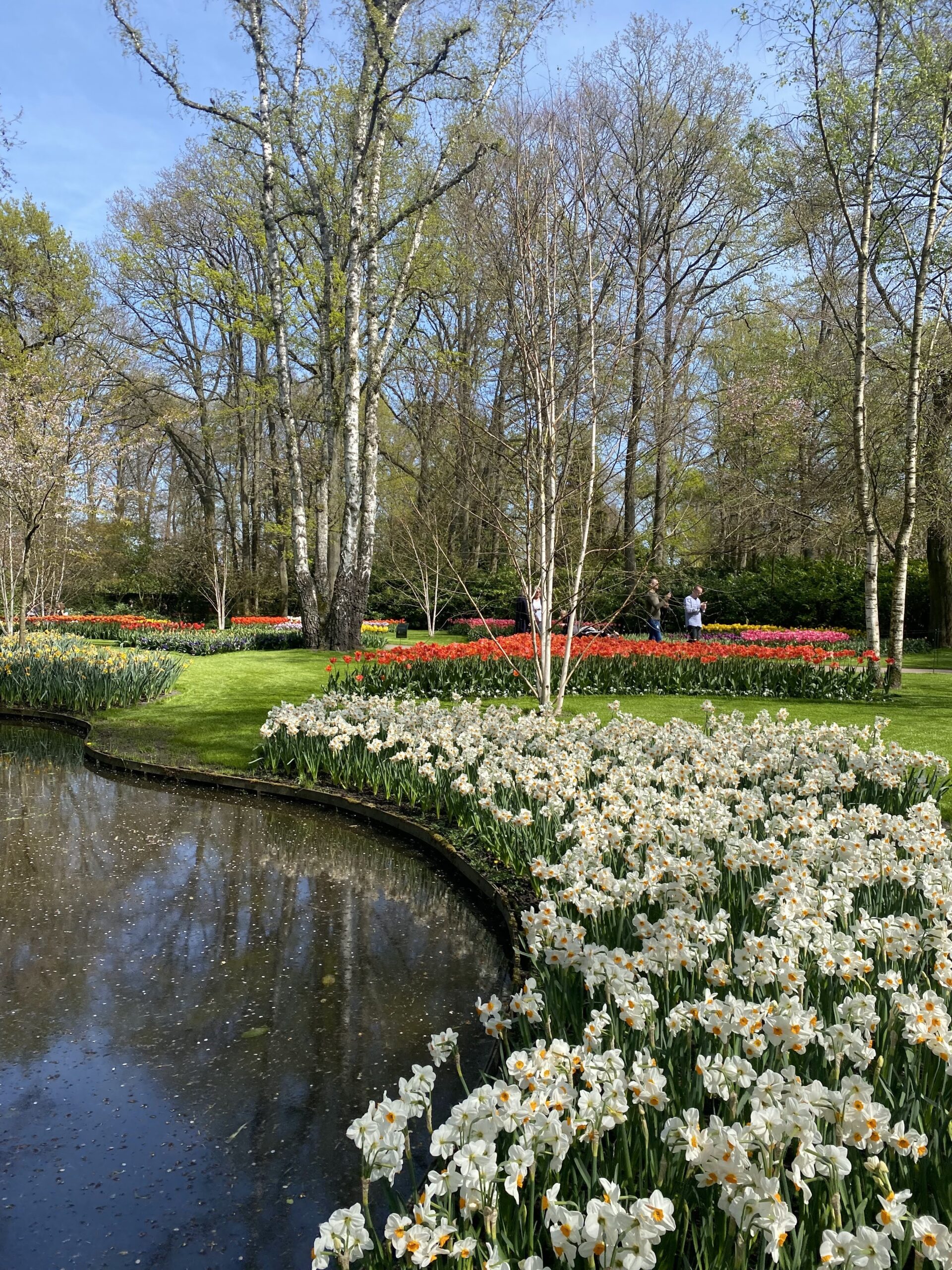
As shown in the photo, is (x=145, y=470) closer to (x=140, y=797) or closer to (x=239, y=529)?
(x=239, y=529)

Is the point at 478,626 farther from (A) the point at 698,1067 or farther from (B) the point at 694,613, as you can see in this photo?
(A) the point at 698,1067

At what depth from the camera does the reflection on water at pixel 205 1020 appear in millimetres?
2270

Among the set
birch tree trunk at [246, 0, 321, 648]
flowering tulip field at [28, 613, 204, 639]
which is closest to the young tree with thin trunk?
birch tree trunk at [246, 0, 321, 648]

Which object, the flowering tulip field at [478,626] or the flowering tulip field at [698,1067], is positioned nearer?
the flowering tulip field at [698,1067]

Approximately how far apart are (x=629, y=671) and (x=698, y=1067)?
9.65 m

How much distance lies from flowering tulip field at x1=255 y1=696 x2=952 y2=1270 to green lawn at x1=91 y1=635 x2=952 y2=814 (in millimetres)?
4411

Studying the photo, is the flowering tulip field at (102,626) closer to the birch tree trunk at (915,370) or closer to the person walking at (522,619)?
the person walking at (522,619)

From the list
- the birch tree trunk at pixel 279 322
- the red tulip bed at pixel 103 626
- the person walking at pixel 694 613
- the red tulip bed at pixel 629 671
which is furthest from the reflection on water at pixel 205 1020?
the red tulip bed at pixel 103 626

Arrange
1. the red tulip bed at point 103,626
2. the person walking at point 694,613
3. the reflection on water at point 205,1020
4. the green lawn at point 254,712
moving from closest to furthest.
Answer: the reflection on water at point 205,1020 < the green lawn at point 254,712 < the person walking at point 694,613 < the red tulip bed at point 103,626

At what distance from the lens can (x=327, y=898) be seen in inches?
184

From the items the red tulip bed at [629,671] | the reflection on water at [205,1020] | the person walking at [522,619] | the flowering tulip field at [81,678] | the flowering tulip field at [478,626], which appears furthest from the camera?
the flowering tulip field at [478,626]

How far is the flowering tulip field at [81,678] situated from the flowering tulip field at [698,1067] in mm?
7525

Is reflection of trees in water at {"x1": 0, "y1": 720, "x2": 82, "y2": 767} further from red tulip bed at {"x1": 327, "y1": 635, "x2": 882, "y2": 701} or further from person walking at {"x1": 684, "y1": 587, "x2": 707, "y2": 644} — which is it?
person walking at {"x1": 684, "y1": 587, "x2": 707, "y2": 644}

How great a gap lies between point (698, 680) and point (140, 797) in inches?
282
